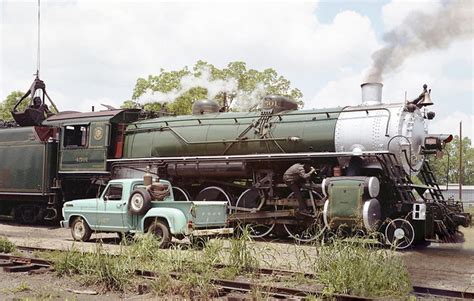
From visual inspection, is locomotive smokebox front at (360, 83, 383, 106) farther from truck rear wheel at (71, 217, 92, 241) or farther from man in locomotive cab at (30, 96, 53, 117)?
man in locomotive cab at (30, 96, 53, 117)

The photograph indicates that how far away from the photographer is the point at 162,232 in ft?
34.8

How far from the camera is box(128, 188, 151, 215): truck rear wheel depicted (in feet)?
35.8

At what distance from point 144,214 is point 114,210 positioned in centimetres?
Answer: 71

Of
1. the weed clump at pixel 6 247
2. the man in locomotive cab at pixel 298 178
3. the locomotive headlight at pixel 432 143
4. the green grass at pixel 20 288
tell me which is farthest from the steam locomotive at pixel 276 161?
the weed clump at pixel 6 247

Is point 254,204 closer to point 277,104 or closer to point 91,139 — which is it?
point 277,104

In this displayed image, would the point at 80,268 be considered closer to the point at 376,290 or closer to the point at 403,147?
the point at 376,290

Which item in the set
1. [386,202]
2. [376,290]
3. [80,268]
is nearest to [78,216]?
[80,268]

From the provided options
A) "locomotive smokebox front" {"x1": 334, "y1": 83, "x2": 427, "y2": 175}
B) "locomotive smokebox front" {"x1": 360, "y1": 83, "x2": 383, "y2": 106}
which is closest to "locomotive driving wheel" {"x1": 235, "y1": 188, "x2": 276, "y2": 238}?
"locomotive smokebox front" {"x1": 334, "y1": 83, "x2": 427, "y2": 175}

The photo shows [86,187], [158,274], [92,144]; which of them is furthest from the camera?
[86,187]

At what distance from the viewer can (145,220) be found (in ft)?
35.9

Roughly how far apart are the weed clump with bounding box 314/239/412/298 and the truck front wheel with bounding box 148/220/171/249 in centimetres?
445

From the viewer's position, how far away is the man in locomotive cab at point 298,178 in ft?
37.2

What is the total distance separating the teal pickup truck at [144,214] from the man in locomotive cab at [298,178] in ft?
4.79

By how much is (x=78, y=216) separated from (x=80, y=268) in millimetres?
4836
